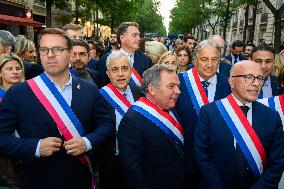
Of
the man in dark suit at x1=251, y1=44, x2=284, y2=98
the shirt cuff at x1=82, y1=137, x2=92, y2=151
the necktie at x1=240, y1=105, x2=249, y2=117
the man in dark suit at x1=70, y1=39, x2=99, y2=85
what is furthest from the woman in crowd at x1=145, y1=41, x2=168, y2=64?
the shirt cuff at x1=82, y1=137, x2=92, y2=151

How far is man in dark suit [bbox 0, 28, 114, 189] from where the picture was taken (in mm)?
2656

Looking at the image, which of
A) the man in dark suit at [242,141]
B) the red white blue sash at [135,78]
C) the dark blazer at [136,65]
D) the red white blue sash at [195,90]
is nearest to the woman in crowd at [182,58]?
the dark blazer at [136,65]

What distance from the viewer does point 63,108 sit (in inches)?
111

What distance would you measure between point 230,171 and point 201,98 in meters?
1.08

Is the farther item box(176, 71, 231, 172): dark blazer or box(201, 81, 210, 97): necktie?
box(201, 81, 210, 97): necktie

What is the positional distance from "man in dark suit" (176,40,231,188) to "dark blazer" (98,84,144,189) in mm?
594

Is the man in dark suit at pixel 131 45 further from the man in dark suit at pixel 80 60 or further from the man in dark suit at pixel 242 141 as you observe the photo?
the man in dark suit at pixel 242 141

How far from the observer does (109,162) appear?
3.85 meters

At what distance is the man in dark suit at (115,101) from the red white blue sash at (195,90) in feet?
1.98

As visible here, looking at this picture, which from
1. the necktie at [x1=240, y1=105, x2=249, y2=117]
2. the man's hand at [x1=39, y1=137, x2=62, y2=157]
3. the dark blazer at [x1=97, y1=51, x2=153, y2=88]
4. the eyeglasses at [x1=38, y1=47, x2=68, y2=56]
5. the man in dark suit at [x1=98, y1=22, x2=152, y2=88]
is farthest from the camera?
the man in dark suit at [x1=98, y1=22, x2=152, y2=88]

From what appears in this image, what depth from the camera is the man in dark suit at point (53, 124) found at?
8.71 ft

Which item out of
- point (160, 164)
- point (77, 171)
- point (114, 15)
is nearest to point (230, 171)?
point (160, 164)

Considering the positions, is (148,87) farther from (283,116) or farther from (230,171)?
(283,116)

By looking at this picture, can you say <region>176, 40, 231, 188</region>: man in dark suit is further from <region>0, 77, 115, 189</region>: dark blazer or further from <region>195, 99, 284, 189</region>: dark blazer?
<region>0, 77, 115, 189</region>: dark blazer
